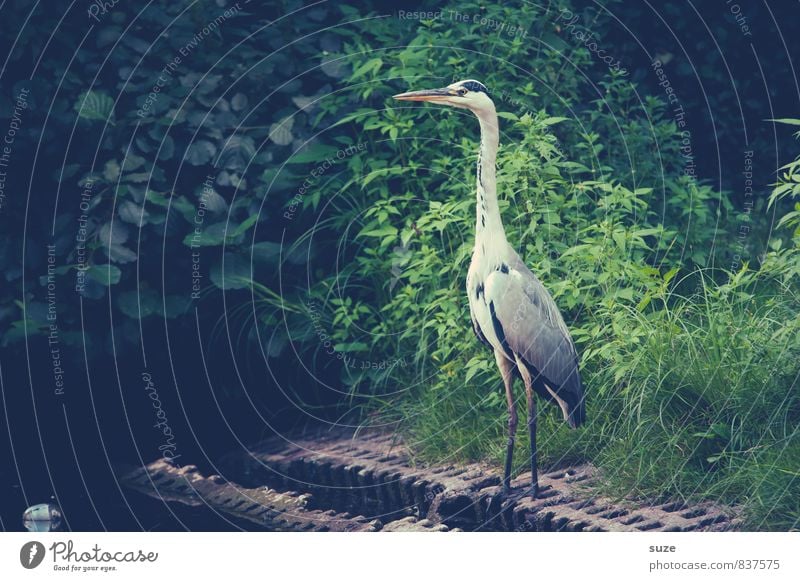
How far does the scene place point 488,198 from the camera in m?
5.79

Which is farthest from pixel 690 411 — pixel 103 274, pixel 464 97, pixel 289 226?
pixel 103 274

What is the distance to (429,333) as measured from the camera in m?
6.70

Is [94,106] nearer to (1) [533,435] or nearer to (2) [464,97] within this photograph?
(2) [464,97]

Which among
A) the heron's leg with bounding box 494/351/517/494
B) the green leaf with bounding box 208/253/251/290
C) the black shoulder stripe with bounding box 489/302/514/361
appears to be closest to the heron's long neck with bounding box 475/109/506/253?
the black shoulder stripe with bounding box 489/302/514/361

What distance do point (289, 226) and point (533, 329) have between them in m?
2.03

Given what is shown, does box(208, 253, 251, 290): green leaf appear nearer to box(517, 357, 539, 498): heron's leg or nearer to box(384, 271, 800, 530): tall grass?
box(384, 271, 800, 530): tall grass

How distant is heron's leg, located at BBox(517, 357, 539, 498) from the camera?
5.75 metres

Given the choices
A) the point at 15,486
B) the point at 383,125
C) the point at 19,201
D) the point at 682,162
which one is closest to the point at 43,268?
the point at 19,201

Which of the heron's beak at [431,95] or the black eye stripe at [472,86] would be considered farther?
the black eye stripe at [472,86]


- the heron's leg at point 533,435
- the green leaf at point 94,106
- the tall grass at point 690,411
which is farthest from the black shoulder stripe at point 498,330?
the green leaf at point 94,106

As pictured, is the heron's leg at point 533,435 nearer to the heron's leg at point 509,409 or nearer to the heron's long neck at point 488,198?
the heron's leg at point 509,409

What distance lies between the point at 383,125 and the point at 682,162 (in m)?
2.01

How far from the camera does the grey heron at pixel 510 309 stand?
228 inches

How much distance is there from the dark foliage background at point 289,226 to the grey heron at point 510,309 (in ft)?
0.70
